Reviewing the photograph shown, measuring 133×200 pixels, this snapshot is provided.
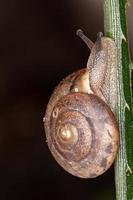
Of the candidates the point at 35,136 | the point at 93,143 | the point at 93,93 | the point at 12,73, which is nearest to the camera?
the point at 93,143

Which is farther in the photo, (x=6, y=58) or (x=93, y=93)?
(x=6, y=58)

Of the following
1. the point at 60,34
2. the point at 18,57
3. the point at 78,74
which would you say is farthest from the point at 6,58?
the point at 78,74

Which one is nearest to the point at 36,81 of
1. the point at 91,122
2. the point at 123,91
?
the point at 91,122

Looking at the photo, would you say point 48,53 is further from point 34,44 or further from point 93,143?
point 93,143

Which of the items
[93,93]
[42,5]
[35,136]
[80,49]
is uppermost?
[42,5]

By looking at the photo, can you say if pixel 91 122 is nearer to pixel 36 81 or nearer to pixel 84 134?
pixel 84 134

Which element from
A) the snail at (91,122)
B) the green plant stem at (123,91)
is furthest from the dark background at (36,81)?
the green plant stem at (123,91)

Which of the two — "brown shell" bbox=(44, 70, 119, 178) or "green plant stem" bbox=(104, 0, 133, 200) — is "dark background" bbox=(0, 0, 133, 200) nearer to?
"brown shell" bbox=(44, 70, 119, 178)

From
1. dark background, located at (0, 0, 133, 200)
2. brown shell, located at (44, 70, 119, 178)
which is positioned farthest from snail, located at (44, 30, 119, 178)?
dark background, located at (0, 0, 133, 200)
